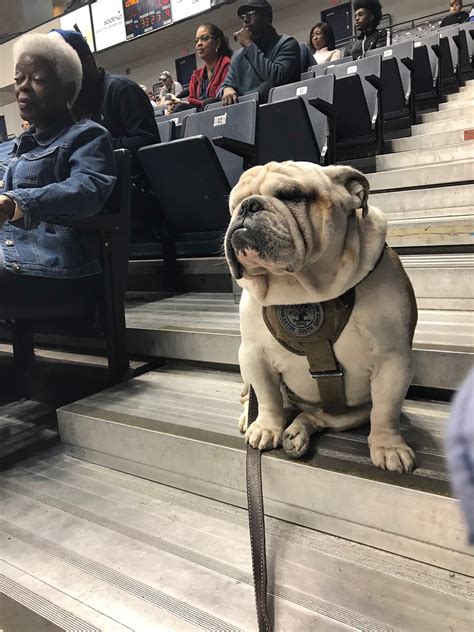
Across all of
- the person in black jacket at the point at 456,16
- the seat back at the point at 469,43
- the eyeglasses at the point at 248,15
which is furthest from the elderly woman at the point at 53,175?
the person in black jacket at the point at 456,16

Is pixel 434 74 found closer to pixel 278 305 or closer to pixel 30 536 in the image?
pixel 278 305

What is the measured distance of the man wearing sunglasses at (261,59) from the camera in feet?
12.2

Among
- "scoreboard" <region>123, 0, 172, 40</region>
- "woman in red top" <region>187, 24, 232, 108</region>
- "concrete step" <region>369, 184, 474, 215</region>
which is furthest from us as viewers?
"scoreboard" <region>123, 0, 172, 40</region>

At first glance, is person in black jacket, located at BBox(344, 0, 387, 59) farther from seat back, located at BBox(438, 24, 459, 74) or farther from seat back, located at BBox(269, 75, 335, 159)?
seat back, located at BBox(269, 75, 335, 159)

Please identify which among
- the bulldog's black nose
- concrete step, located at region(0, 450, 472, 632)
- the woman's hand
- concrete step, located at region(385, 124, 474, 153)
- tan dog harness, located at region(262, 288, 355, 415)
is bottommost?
concrete step, located at region(0, 450, 472, 632)

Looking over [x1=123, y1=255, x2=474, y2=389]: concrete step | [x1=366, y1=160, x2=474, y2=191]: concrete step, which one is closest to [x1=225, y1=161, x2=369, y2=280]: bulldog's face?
[x1=123, y1=255, x2=474, y2=389]: concrete step

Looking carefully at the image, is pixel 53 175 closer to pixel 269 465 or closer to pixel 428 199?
pixel 269 465

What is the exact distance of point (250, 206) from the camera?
0.92 meters

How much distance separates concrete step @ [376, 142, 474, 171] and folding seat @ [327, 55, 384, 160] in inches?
9.8

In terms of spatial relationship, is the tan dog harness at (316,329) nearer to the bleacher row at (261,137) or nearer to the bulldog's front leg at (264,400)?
the bulldog's front leg at (264,400)

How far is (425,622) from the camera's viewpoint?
839 mm

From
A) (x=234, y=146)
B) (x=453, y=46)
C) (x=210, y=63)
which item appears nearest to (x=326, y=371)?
(x=234, y=146)

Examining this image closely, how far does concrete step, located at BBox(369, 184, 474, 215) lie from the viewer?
7.75 feet

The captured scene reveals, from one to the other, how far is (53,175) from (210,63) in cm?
321
